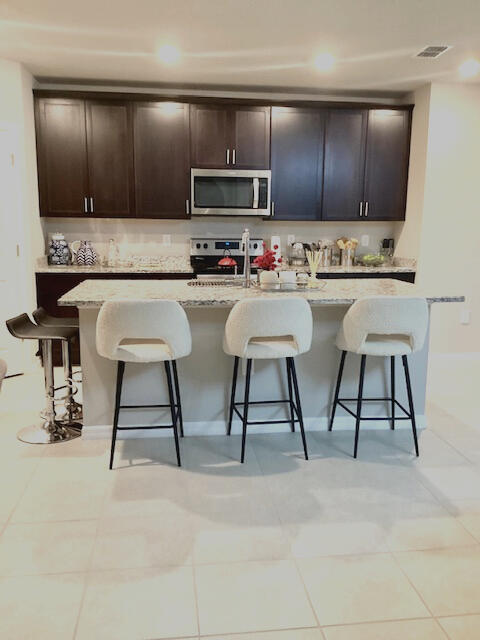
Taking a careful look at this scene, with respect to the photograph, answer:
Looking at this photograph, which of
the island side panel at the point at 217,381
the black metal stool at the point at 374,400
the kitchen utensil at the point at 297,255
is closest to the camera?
the black metal stool at the point at 374,400

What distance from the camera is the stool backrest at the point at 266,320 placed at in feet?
8.99

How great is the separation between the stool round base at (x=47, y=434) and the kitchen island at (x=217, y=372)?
5.1 inches

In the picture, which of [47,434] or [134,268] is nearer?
[47,434]

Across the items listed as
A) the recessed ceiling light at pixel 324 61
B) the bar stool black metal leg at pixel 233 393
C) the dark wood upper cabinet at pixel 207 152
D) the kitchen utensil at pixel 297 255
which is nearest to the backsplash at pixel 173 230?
the kitchen utensil at pixel 297 255

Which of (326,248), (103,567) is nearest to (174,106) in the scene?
(326,248)

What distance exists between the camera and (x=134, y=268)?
4.98 meters

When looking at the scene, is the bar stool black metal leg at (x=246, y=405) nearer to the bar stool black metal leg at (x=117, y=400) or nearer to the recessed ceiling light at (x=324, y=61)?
the bar stool black metal leg at (x=117, y=400)

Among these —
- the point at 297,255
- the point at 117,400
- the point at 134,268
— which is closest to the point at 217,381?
the point at 117,400

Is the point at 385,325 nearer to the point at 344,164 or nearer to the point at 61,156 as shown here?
the point at 344,164

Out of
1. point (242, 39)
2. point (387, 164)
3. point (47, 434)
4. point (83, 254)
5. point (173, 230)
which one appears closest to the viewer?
point (47, 434)

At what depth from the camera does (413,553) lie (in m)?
2.16

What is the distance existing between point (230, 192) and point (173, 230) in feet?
2.44

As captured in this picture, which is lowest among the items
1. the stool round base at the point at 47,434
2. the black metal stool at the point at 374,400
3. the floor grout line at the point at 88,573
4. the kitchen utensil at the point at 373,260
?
the floor grout line at the point at 88,573

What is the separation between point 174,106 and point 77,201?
1269mm
